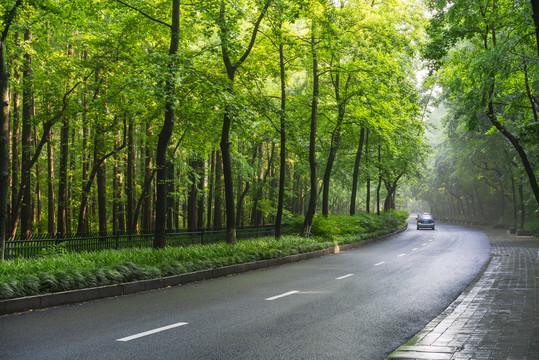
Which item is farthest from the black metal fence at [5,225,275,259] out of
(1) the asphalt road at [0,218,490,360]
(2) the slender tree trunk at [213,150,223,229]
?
(2) the slender tree trunk at [213,150,223,229]

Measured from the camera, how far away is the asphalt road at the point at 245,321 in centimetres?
593

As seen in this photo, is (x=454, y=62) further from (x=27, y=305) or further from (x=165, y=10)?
(x=27, y=305)

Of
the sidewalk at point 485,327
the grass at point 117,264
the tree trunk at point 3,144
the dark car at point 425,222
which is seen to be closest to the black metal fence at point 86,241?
the grass at point 117,264

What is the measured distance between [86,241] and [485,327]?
12.8 meters

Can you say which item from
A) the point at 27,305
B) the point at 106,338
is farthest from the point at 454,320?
the point at 27,305

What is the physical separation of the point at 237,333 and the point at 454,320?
12.2 ft

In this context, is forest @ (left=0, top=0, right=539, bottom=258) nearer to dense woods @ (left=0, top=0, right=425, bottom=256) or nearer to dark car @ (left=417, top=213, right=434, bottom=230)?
dense woods @ (left=0, top=0, right=425, bottom=256)

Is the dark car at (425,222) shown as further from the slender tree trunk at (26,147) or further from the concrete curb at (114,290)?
the slender tree trunk at (26,147)

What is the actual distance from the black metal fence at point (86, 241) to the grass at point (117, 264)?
1.84ft

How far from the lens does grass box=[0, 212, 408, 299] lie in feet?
30.2

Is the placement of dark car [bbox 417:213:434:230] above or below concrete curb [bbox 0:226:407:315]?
below

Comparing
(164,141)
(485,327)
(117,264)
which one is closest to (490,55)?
(485,327)

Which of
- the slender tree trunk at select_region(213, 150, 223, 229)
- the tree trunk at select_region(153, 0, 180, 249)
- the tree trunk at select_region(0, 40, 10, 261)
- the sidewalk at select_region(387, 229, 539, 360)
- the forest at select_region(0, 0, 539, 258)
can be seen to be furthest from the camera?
the slender tree trunk at select_region(213, 150, 223, 229)

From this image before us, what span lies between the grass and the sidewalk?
280 inches
